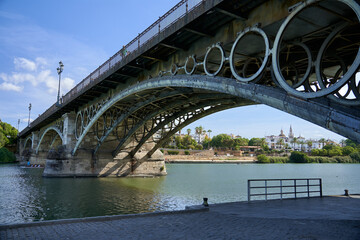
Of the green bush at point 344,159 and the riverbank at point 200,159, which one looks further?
the green bush at point 344,159

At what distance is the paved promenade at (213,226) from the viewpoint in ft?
22.8

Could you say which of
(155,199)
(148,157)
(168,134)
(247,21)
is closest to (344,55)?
(247,21)

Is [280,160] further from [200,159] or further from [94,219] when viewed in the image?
[94,219]

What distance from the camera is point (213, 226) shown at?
7.84 meters

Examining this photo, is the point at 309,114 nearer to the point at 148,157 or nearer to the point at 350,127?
the point at 350,127

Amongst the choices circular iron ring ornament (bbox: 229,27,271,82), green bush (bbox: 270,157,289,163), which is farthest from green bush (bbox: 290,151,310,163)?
circular iron ring ornament (bbox: 229,27,271,82)

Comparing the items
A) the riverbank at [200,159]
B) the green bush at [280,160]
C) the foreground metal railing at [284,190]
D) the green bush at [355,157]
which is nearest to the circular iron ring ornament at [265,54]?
the foreground metal railing at [284,190]

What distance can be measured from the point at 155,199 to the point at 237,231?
38.3ft

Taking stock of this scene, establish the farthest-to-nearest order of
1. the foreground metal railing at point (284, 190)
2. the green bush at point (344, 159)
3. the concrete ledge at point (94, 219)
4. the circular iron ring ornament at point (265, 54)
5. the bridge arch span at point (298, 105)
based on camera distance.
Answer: the green bush at point (344, 159), the foreground metal railing at point (284, 190), the circular iron ring ornament at point (265, 54), the concrete ledge at point (94, 219), the bridge arch span at point (298, 105)

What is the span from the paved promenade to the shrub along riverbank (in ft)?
314

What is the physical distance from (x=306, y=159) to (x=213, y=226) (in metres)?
102

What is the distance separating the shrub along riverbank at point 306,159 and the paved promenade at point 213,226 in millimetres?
95679

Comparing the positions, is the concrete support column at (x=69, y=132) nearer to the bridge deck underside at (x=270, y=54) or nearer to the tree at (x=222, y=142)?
the bridge deck underside at (x=270, y=54)

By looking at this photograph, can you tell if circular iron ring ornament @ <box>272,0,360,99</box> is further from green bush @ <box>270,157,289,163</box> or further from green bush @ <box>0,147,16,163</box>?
green bush @ <box>270,157,289,163</box>
